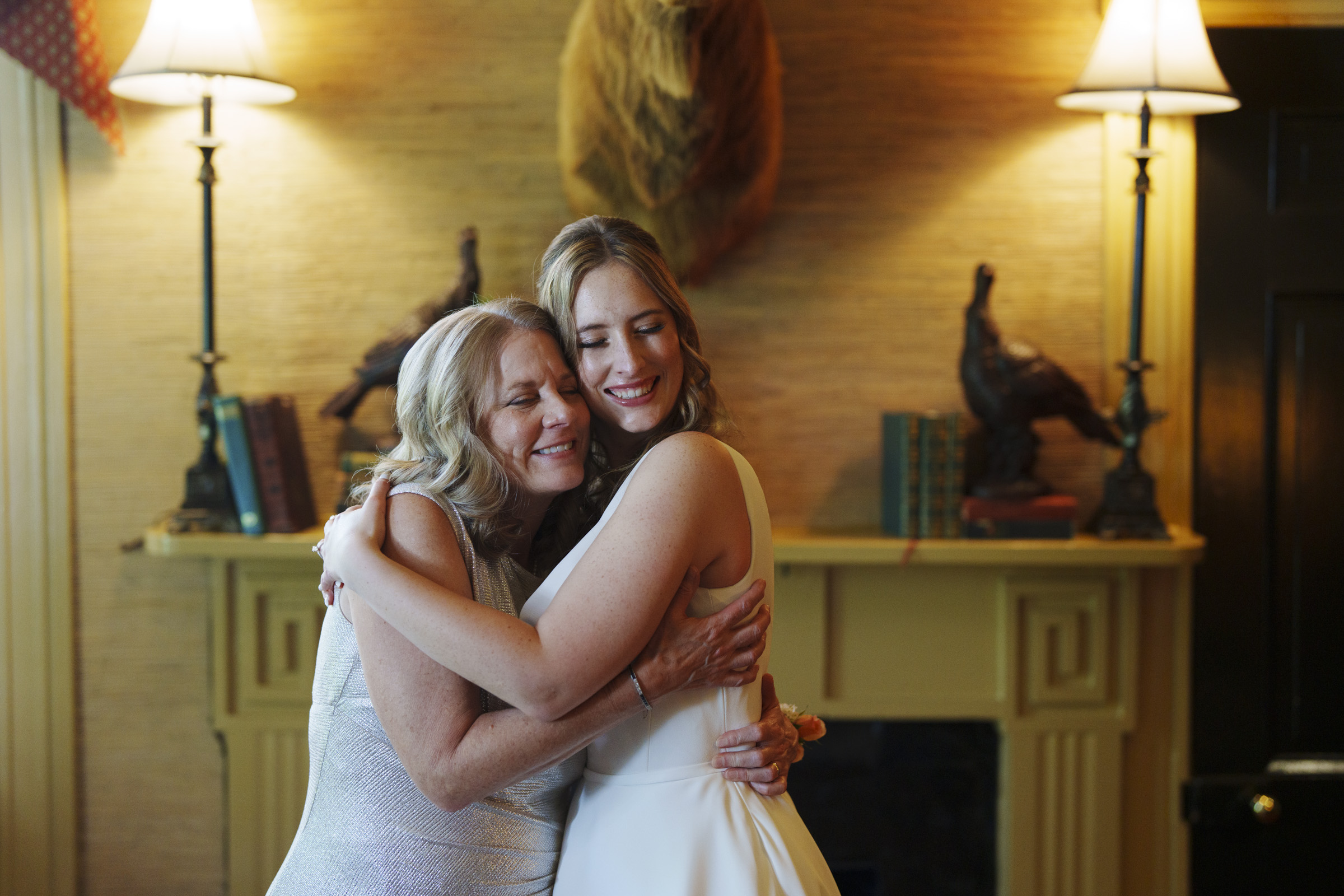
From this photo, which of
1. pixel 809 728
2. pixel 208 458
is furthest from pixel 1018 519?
pixel 208 458

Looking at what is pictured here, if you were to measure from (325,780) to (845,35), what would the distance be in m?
1.79

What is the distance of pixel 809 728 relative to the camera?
1.47 meters

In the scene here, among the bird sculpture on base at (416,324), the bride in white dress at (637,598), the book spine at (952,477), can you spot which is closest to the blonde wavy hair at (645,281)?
the bride in white dress at (637,598)

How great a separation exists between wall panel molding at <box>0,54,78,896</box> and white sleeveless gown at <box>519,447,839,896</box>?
1.59 m

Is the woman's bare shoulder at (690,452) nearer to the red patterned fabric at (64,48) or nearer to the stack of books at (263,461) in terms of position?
the stack of books at (263,461)

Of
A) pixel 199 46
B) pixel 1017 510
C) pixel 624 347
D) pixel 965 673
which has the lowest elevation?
pixel 965 673

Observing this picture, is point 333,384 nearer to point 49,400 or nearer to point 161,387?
point 161,387

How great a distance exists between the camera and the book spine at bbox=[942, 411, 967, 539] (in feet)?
6.81

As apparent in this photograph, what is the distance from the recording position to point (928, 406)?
229 centimetres

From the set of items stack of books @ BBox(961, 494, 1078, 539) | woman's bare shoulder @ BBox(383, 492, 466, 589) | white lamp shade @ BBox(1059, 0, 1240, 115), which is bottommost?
stack of books @ BBox(961, 494, 1078, 539)

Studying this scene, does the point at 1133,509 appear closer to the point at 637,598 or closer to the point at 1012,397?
the point at 1012,397

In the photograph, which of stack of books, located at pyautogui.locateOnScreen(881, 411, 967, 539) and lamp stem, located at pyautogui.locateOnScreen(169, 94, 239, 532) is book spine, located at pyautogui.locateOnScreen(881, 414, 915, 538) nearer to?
stack of books, located at pyautogui.locateOnScreen(881, 411, 967, 539)

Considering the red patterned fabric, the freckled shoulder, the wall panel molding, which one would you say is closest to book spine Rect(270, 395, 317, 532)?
the wall panel molding

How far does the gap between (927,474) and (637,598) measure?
1.13m
